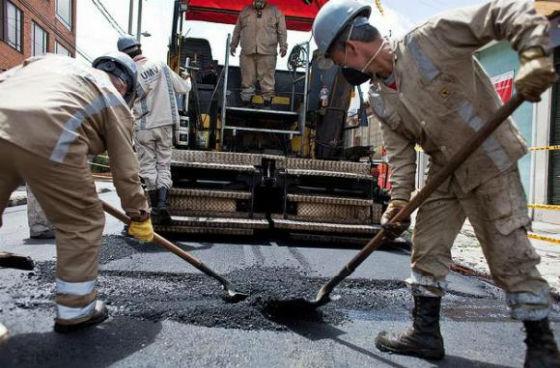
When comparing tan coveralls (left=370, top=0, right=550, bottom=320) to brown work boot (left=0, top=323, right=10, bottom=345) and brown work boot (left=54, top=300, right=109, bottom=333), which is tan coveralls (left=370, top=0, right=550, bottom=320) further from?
brown work boot (left=0, top=323, right=10, bottom=345)

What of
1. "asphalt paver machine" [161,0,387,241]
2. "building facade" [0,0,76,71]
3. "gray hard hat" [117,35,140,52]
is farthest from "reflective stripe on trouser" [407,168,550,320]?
"building facade" [0,0,76,71]

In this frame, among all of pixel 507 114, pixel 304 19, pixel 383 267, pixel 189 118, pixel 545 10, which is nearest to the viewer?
pixel 507 114

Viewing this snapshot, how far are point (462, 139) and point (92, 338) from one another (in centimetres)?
205

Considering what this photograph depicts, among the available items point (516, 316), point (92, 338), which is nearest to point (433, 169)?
point (516, 316)

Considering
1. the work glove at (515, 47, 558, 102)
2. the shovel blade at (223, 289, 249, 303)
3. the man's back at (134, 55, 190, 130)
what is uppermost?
the man's back at (134, 55, 190, 130)

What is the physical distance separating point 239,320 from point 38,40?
26.2m

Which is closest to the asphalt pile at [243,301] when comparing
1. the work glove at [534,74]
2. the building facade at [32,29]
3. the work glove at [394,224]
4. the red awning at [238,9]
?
the work glove at [394,224]

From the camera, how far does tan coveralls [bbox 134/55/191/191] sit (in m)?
4.98

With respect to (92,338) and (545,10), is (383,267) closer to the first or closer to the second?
(92,338)

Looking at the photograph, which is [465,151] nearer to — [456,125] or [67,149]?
[456,125]

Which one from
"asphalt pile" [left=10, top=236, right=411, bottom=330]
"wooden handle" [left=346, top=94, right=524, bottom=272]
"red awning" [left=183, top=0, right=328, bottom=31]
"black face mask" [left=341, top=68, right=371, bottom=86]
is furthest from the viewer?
"red awning" [left=183, top=0, right=328, bottom=31]

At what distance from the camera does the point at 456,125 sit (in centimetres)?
216

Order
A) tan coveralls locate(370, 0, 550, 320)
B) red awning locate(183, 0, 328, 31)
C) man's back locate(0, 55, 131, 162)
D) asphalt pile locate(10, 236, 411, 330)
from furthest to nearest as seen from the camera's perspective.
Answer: red awning locate(183, 0, 328, 31), asphalt pile locate(10, 236, 411, 330), man's back locate(0, 55, 131, 162), tan coveralls locate(370, 0, 550, 320)

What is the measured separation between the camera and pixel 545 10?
759 cm
